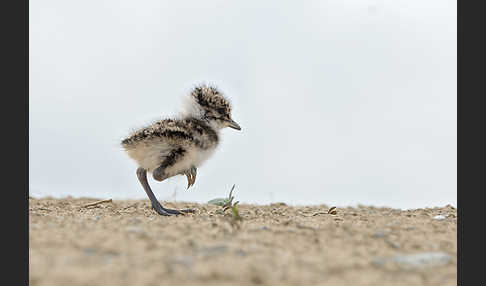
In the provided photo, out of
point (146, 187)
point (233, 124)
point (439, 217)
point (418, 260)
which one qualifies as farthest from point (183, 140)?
point (418, 260)

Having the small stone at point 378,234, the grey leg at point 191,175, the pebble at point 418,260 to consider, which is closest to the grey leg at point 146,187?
the grey leg at point 191,175

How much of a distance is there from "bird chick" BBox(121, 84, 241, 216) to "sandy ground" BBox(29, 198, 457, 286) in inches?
60.3

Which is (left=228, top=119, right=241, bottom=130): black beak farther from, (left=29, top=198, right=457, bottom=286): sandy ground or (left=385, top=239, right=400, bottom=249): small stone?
(left=385, top=239, right=400, bottom=249): small stone

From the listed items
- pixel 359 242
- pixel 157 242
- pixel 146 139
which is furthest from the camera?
pixel 146 139

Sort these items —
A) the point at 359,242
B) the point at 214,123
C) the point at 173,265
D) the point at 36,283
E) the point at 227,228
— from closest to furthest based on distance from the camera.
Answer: the point at 36,283 < the point at 173,265 < the point at 359,242 < the point at 227,228 < the point at 214,123

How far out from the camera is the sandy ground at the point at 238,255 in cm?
218

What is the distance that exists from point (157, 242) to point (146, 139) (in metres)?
2.40

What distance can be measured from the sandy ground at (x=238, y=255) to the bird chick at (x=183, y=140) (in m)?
1.53

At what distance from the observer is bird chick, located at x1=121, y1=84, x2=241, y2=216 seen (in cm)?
503

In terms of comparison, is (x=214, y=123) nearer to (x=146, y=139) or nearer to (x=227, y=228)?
(x=146, y=139)

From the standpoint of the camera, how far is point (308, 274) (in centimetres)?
229

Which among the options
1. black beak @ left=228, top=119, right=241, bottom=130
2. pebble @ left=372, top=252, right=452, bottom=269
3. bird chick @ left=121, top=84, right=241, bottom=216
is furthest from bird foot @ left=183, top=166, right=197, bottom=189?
pebble @ left=372, top=252, right=452, bottom=269

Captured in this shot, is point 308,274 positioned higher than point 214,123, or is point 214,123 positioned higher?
point 214,123

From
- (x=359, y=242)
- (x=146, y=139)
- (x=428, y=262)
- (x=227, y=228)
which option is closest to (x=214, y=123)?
(x=146, y=139)
